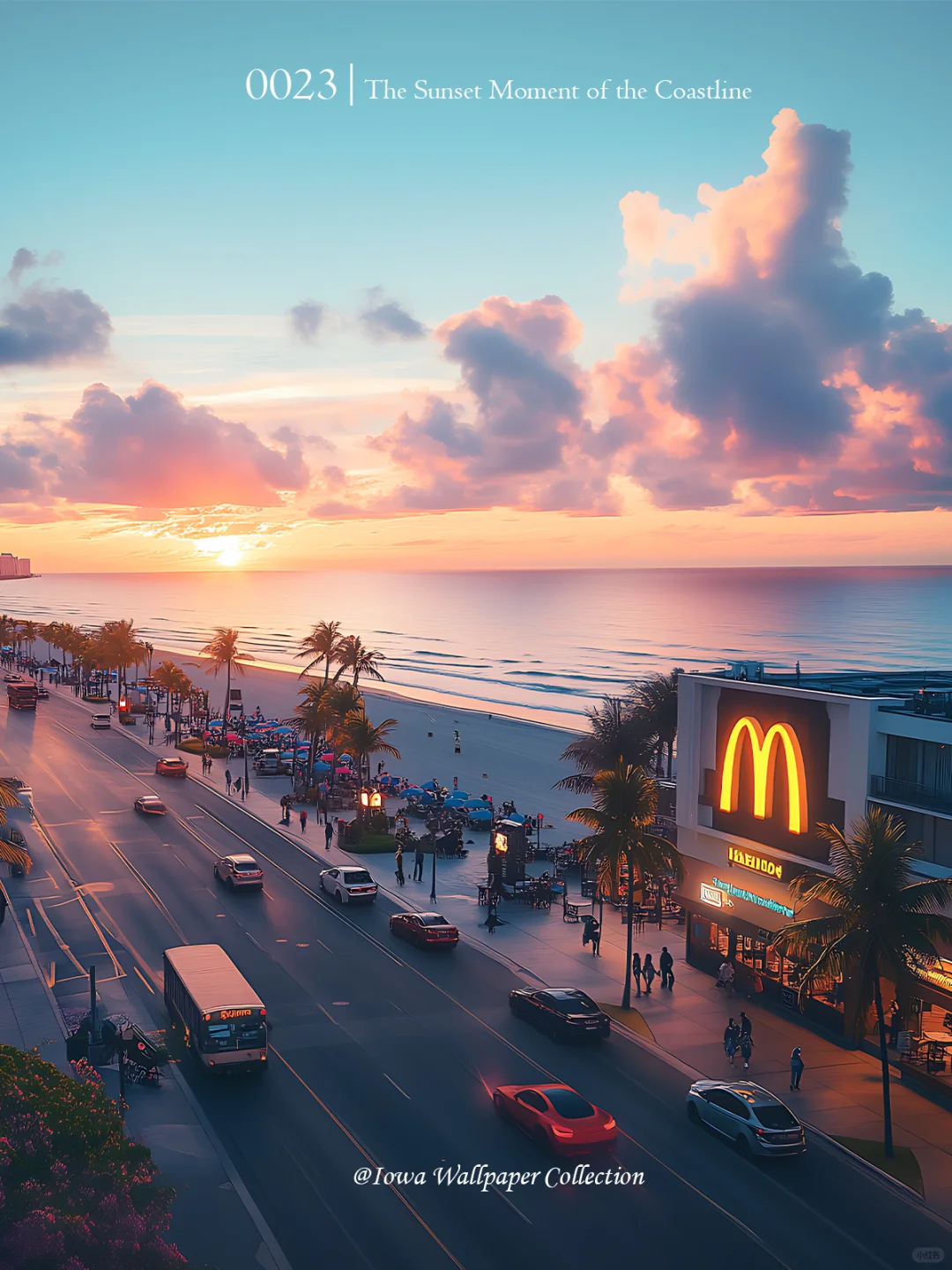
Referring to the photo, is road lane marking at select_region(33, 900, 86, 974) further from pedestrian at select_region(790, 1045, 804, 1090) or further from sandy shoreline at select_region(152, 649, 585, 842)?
sandy shoreline at select_region(152, 649, 585, 842)

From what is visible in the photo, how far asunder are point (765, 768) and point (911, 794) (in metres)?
6.41

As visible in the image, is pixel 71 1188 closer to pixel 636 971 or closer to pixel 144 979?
pixel 144 979

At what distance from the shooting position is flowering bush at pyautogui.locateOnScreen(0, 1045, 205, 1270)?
13.4 metres

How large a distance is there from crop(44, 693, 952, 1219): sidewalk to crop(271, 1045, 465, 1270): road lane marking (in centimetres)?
1101

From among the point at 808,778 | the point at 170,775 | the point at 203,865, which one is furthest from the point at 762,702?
the point at 170,775

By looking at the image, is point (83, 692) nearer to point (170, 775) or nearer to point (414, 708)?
point (414, 708)

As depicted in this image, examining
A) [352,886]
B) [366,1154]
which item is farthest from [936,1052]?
[352,886]

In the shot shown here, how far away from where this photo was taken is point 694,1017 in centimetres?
3488

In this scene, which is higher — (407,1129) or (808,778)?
(808,778)

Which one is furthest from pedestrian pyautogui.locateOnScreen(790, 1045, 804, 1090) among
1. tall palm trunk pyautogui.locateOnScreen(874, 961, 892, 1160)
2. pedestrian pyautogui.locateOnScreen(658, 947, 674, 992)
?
pedestrian pyautogui.locateOnScreen(658, 947, 674, 992)

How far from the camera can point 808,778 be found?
34.3 m

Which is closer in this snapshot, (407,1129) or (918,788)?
(407,1129)

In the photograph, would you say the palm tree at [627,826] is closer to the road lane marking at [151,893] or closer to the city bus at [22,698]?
the road lane marking at [151,893]

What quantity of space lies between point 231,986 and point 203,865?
23.6 meters
